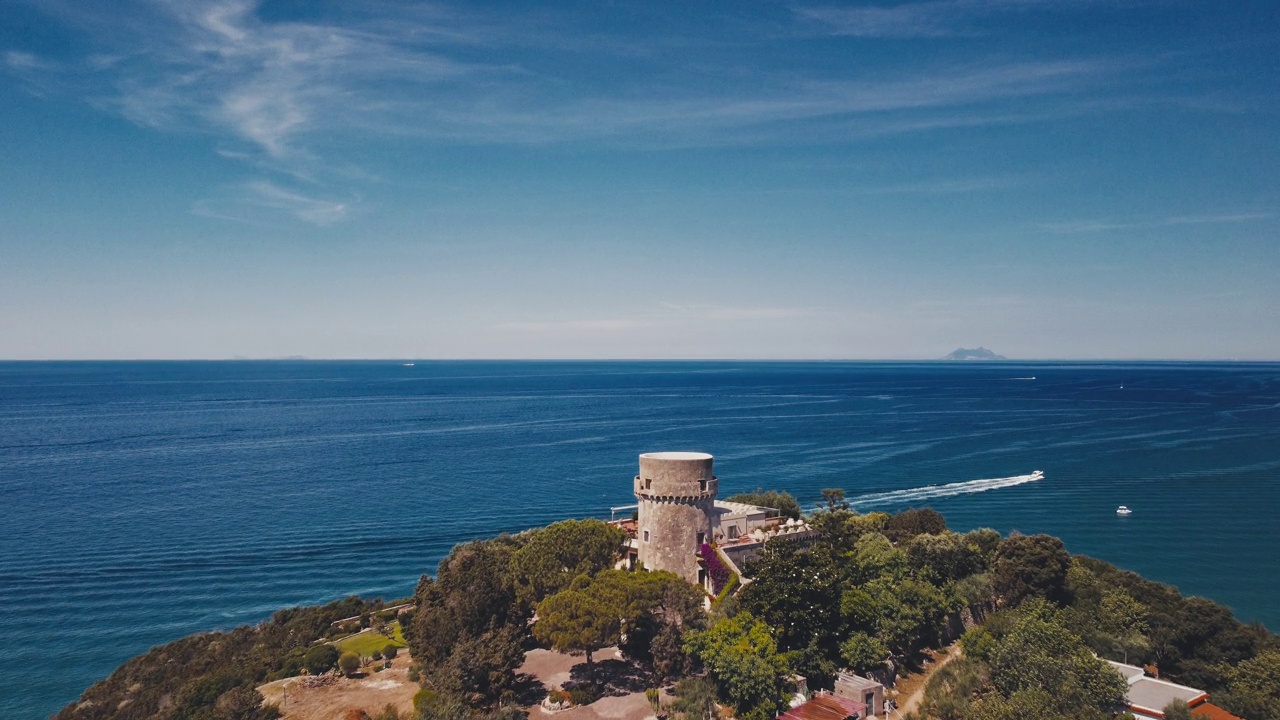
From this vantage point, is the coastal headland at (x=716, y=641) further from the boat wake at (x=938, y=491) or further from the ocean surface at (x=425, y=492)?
the boat wake at (x=938, y=491)

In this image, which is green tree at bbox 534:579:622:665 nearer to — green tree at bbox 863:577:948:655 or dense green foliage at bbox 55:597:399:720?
dense green foliage at bbox 55:597:399:720

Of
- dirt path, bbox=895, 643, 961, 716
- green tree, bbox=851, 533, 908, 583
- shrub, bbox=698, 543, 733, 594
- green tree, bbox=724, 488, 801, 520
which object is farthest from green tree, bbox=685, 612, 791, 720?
green tree, bbox=724, 488, 801, 520

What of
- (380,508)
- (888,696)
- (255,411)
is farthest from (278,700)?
(255,411)

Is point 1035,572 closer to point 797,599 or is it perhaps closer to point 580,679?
point 797,599

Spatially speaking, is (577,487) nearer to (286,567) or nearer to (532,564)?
(286,567)

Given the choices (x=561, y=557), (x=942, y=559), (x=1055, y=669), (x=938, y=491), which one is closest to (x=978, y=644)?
(x=942, y=559)
